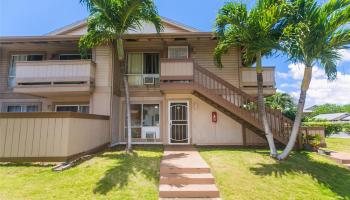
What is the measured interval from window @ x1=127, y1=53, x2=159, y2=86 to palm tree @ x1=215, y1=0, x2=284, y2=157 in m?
5.64

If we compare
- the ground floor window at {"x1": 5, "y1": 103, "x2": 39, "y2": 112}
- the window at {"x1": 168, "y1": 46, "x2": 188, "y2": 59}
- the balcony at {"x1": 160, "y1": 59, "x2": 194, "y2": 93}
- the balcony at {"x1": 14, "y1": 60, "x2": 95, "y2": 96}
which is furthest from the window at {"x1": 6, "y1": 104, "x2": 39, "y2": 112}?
the window at {"x1": 168, "y1": 46, "x2": 188, "y2": 59}

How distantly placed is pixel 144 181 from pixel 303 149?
31.6 feet

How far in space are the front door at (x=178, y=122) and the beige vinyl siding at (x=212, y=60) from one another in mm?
2960

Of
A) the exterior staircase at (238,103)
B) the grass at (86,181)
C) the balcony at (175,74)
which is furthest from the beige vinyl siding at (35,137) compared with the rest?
the exterior staircase at (238,103)

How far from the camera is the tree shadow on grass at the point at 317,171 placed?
24.1 feet

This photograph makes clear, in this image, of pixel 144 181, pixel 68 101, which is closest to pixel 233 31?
pixel 144 181

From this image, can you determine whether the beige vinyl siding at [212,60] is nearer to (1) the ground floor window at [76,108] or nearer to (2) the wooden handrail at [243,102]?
(2) the wooden handrail at [243,102]

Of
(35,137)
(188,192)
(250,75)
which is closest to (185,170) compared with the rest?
(188,192)

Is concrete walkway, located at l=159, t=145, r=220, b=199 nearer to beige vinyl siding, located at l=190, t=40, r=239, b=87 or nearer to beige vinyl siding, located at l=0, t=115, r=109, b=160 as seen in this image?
beige vinyl siding, located at l=0, t=115, r=109, b=160

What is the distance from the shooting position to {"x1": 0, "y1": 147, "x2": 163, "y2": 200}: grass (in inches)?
237

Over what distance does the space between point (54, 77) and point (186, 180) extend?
381 inches

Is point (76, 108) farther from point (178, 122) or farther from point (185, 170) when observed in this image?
point (185, 170)

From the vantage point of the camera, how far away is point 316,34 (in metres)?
8.09

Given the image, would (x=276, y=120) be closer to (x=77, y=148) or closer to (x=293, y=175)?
(x=293, y=175)
